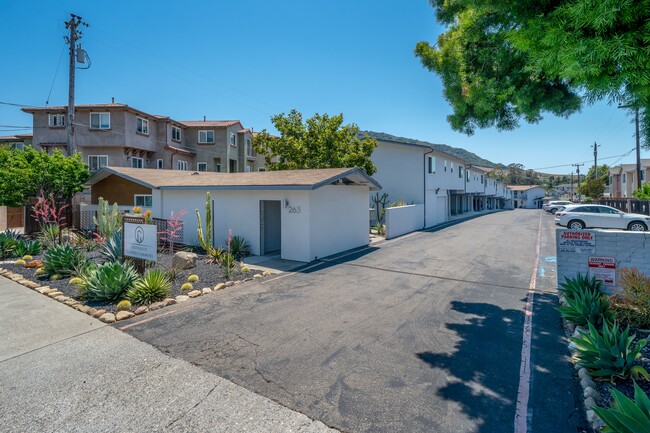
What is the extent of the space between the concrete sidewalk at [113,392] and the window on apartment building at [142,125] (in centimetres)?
2717

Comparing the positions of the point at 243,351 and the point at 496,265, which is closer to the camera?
the point at 243,351

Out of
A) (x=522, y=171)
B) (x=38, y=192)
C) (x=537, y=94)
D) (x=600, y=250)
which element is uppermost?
(x=522, y=171)

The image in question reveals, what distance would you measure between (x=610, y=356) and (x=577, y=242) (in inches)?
161

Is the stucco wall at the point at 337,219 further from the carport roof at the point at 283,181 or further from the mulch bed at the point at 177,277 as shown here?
the mulch bed at the point at 177,277

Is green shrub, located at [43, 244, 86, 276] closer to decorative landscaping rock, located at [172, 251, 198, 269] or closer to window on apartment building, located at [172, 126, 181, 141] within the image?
decorative landscaping rock, located at [172, 251, 198, 269]

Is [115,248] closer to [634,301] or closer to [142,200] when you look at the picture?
[142,200]

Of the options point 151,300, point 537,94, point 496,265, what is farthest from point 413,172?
point 151,300

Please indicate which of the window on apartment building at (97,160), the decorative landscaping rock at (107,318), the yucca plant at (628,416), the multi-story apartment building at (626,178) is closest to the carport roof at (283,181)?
the decorative landscaping rock at (107,318)

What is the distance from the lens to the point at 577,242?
7531mm

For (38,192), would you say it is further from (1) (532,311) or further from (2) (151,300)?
(1) (532,311)

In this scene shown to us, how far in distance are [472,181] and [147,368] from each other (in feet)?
138

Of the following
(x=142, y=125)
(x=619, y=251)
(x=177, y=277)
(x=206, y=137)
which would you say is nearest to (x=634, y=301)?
(x=619, y=251)

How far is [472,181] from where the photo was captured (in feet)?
134

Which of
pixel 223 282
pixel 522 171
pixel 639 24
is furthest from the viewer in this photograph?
pixel 522 171
